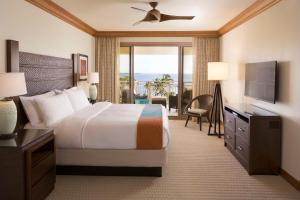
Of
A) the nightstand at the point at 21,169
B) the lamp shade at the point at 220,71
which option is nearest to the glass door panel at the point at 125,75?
the lamp shade at the point at 220,71

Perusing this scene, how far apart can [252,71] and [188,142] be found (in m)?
1.73

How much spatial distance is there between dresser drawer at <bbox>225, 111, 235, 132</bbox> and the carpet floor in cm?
55

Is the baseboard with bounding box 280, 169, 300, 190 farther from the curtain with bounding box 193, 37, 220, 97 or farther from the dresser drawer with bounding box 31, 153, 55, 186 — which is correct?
the curtain with bounding box 193, 37, 220, 97

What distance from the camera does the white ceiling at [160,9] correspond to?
453 cm

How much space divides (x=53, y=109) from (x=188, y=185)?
1.97 meters

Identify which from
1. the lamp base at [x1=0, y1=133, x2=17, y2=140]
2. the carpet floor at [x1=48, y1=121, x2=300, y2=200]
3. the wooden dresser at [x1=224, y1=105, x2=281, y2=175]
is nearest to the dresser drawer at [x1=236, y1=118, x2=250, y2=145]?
the wooden dresser at [x1=224, y1=105, x2=281, y2=175]

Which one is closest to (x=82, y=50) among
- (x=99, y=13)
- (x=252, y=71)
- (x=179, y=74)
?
(x=99, y=13)

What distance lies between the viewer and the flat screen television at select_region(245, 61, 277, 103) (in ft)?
12.4

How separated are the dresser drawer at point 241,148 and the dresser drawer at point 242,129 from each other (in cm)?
7

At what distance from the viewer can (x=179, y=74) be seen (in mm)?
7965

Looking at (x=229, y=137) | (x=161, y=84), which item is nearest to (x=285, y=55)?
(x=229, y=137)

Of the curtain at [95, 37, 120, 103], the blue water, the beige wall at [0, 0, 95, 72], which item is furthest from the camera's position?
the blue water

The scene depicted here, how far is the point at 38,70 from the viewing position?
4.31 m

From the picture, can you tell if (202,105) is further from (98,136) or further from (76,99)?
(98,136)
